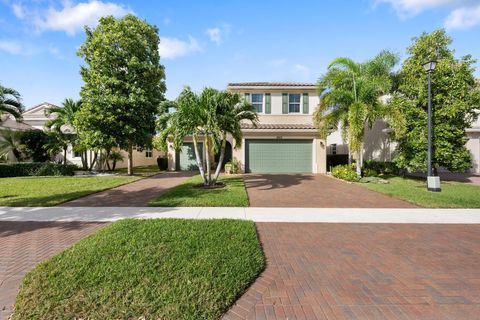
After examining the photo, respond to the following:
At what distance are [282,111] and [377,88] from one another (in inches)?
288

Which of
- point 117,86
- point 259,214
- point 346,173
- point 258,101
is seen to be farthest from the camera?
point 258,101

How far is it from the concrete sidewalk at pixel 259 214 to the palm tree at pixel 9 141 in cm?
1722

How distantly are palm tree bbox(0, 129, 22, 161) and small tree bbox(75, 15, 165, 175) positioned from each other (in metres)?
8.56

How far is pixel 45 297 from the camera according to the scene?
3.22 m

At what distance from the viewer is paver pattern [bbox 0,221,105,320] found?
3.59 metres

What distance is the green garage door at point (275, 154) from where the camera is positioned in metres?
19.6

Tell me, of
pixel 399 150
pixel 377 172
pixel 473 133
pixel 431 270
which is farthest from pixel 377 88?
pixel 431 270

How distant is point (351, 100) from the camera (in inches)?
588

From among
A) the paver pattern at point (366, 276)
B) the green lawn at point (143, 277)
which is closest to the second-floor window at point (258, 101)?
the paver pattern at point (366, 276)

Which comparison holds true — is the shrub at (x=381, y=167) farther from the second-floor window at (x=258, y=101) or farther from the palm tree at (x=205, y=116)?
the palm tree at (x=205, y=116)

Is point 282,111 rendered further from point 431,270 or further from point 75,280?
point 75,280

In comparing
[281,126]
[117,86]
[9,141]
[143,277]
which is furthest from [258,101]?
[9,141]

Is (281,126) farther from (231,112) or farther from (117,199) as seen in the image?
(117,199)

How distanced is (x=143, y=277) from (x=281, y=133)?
54.9 feet
